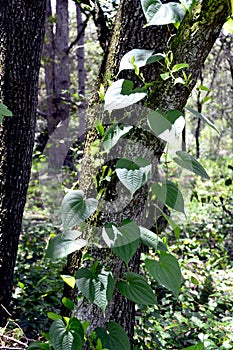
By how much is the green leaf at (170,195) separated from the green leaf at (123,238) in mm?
109

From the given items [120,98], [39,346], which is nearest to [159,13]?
[120,98]

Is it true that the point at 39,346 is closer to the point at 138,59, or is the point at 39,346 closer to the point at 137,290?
the point at 137,290

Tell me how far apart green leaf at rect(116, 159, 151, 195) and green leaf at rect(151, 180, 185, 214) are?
107mm

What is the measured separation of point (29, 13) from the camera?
1.99 metres

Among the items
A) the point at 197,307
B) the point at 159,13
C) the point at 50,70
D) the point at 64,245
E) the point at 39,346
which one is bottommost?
the point at 197,307

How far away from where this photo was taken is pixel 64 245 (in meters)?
1.16

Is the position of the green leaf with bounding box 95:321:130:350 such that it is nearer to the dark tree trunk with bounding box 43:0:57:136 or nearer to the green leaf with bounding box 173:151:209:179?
the green leaf with bounding box 173:151:209:179

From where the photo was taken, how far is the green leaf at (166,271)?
42.1 inches

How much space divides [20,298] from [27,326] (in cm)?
28

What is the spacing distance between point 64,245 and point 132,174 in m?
0.31

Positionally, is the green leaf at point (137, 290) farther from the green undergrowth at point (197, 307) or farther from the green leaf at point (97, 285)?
the green undergrowth at point (197, 307)

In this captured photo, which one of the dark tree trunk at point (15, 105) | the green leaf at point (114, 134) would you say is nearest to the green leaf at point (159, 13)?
the green leaf at point (114, 134)

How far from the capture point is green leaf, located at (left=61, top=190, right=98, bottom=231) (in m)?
1.04

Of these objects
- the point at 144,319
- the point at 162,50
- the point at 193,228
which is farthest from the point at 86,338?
the point at 193,228
